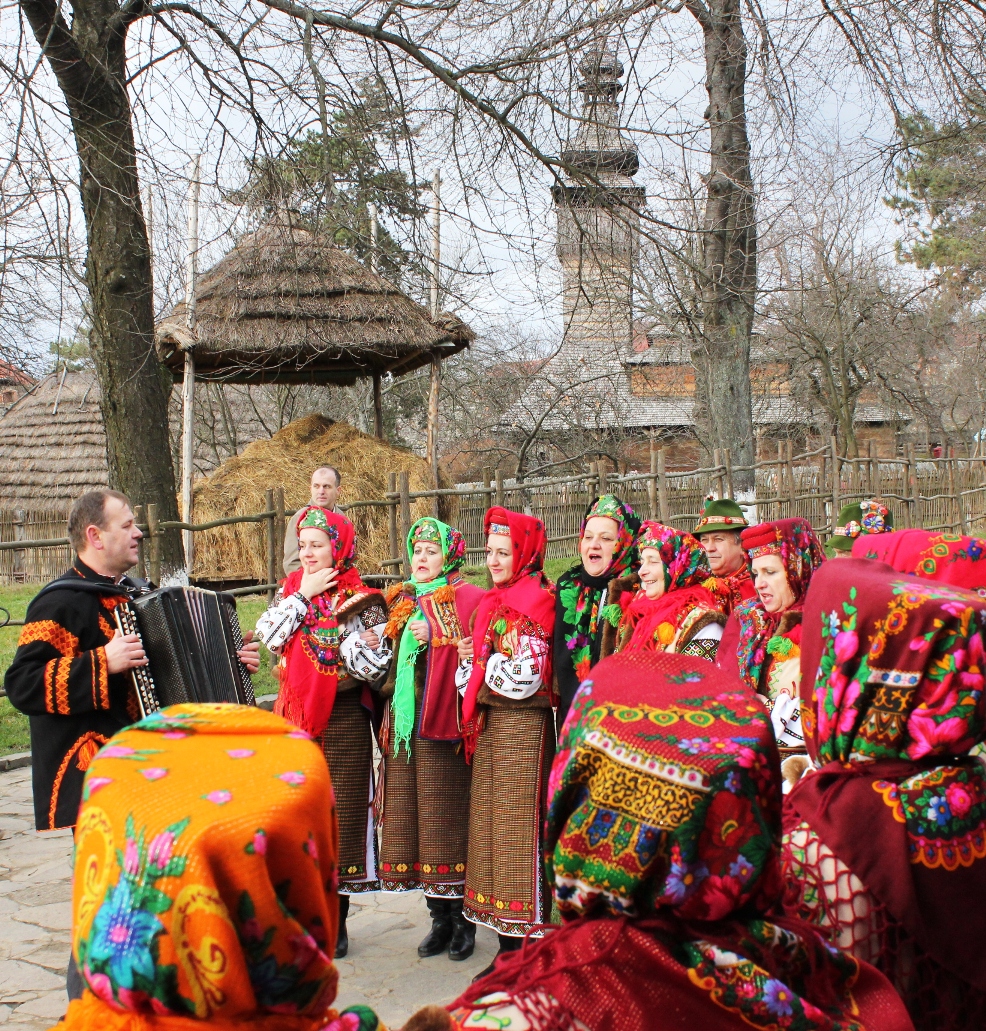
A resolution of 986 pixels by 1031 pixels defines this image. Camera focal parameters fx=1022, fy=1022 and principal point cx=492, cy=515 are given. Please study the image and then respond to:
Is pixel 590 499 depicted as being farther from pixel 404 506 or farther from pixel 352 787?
pixel 352 787

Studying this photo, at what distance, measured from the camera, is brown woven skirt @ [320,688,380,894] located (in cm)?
434

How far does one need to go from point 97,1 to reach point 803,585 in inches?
274

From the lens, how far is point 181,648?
338 cm

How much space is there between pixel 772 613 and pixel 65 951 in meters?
3.23

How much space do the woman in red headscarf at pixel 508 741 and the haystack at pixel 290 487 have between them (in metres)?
7.96

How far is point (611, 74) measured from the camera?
23.9ft

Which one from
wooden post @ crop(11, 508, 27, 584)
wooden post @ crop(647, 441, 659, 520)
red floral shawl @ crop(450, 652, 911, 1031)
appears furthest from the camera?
wooden post @ crop(11, 508, 27, 584)

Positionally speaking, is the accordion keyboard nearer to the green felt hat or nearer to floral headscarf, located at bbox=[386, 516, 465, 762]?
floral headscarf, located at bbox=[386, 516, 465, 762]

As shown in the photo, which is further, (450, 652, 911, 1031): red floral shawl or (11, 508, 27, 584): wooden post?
(11, 508, 27, 584): wooden post

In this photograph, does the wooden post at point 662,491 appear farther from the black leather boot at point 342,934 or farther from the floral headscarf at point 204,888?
the floral headscarf at point 204,888

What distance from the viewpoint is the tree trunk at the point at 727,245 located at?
8539 millimetres

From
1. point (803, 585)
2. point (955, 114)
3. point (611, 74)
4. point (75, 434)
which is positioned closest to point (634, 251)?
point (611, 74)

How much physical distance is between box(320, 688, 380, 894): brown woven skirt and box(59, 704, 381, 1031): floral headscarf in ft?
10.2

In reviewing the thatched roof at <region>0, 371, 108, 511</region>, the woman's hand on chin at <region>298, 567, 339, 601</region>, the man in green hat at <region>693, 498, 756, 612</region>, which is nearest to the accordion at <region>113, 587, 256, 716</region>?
the woman's hand on chin at <region>298, 567, 339, 601</region>
